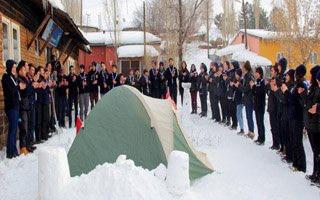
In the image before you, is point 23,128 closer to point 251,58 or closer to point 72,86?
point 72,86

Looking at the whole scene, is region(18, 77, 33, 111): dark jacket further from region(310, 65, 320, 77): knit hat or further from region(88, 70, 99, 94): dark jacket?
region(310, 65, 320, 77): knit hat

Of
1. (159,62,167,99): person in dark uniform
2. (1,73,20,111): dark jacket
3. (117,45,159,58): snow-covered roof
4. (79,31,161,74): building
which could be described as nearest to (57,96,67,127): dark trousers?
(159,62,167,99): person in dark uniform

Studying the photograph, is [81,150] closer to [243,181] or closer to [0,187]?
[0,187]

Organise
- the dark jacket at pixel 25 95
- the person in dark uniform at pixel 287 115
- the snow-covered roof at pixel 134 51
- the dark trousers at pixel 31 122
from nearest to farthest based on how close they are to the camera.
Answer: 1. the person in dark uniform at pixel 287 115
2. the dark jacket at pixel 25 95
3. the dark trousers at pixel 31 122
4. the snow-covered roof at pixel 134 51

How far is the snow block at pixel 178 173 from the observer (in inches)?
160

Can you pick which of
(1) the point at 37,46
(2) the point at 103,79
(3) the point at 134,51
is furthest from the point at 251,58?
(1) the point at 37,46

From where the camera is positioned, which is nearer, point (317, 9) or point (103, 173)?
point (103, 173)

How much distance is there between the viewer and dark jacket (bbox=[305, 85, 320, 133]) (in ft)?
18.3

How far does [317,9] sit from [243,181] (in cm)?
1071

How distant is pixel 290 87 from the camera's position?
6.76 meters

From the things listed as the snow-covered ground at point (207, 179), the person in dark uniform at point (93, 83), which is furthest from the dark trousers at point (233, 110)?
the person in dark uniform at point (93, 83)

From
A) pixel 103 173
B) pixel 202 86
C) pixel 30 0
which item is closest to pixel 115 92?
pixel 103 173

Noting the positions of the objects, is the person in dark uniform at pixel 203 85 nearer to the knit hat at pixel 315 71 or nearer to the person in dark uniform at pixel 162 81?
the person in dark uniform at pixel 162 81

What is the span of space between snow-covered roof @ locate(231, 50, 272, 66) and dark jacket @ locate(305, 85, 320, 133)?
26310 millimetres
